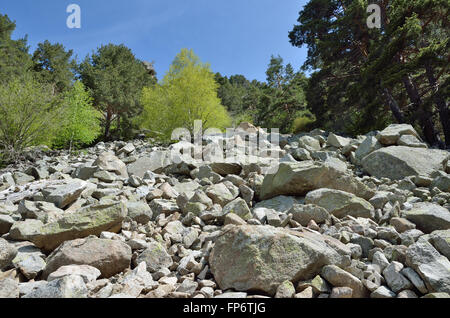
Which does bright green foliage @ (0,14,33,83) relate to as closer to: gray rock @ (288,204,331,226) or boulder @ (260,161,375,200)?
boulder @ (260,161,375,200)

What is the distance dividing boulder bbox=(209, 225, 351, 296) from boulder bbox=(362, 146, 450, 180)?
4.95 metres

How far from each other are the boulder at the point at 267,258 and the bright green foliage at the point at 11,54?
25.9 metres

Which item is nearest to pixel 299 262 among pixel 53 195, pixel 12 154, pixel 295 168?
pixel 295 168

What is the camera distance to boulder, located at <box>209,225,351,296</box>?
2148 millimetres

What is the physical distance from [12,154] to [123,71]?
16.3 meters

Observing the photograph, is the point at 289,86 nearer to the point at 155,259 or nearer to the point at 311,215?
the point at 311,215

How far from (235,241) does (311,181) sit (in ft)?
8.95

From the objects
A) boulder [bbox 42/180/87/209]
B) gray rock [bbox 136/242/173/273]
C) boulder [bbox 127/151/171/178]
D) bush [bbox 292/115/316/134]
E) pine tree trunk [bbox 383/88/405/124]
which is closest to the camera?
gray rock [bbox 136/242/173/273]

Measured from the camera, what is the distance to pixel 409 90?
39.8ft

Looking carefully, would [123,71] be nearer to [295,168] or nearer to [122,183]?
[122,183]

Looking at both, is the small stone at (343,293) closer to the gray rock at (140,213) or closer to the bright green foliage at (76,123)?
the gray rock at (140,213)

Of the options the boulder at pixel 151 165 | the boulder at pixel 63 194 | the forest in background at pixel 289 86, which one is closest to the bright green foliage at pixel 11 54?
the forest in background at pixel 289 86

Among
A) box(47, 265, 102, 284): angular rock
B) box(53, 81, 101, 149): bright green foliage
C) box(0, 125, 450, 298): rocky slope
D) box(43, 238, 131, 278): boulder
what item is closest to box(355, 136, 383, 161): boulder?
box(0, 125, 450, 298): rocky slope

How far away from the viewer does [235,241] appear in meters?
2.42
